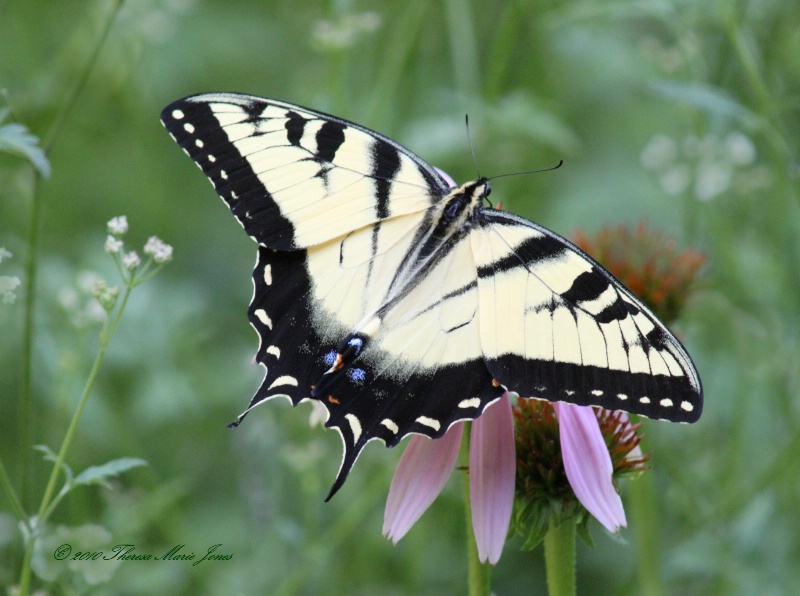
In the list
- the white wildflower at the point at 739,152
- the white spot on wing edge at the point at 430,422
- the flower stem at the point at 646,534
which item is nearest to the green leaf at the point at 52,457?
the white spot on wing edge at the point at 430,422

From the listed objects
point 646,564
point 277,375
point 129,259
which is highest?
point 129,259

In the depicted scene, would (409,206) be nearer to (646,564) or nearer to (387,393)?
(387,393)

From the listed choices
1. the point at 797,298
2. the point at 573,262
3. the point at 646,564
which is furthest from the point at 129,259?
the point at 797,298

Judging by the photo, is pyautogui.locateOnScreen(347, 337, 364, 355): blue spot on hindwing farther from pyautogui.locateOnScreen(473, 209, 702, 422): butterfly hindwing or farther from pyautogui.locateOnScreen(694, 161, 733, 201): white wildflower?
pyautogui.locateOnScreen(694, 161, 733, 201): white wildflower

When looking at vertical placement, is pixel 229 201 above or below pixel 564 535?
above

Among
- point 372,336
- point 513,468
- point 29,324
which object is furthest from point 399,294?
point 29,324

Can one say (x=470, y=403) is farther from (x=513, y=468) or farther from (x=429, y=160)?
(x=429, y=160)
